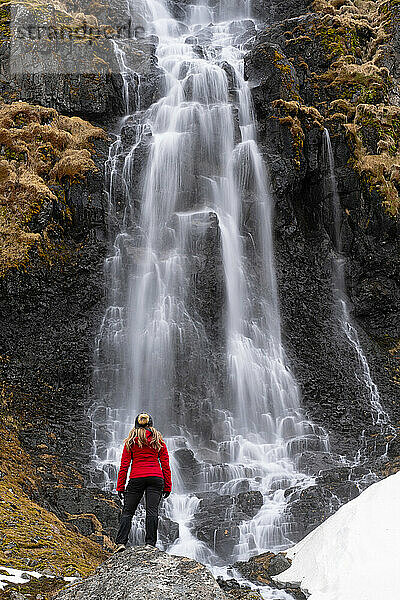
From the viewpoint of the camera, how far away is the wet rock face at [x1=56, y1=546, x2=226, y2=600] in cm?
434

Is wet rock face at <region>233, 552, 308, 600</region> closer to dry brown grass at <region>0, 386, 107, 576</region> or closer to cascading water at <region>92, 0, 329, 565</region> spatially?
cascading water at <region>92, 0, 329, 565</region>

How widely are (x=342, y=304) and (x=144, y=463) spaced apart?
1197 cm

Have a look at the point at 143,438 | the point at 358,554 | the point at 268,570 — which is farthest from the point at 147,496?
the point at 268,570

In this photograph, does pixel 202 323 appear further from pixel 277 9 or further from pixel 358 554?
pixel 277 9

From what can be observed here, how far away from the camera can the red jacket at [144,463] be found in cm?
561

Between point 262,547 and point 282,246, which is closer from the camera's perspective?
point 262,547

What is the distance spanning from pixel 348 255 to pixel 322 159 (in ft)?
10.7

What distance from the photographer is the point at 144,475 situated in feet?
18.3

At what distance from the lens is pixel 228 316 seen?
14.8 metres

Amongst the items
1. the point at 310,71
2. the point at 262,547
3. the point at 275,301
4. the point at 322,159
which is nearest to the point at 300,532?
the point at 262,547

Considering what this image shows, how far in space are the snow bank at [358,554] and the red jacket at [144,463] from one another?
6.38ft

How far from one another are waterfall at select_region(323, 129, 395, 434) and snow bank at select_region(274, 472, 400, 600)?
7.29m

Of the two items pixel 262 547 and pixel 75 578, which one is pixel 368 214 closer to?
pixel 262 547

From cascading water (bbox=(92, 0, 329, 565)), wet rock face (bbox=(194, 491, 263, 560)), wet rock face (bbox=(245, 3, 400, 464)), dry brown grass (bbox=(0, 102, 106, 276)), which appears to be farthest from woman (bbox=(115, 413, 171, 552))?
dry brown grass (bbox=(0, 102, 106, 276))
